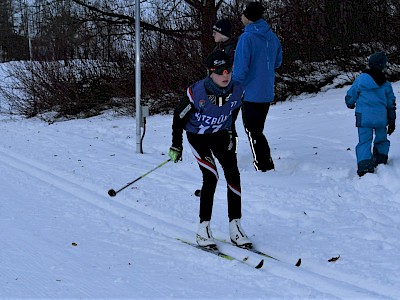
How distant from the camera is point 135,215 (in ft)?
17.9

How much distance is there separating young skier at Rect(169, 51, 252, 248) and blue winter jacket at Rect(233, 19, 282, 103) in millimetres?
1985

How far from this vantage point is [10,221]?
523 centimetres

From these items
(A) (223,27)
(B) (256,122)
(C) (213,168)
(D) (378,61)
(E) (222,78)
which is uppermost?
(A) (223,27)

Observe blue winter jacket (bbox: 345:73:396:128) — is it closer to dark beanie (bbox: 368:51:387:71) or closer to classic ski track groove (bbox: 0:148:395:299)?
dark beanie (bbox: 368:51:387:71)

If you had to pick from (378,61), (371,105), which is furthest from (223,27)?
(371,105)

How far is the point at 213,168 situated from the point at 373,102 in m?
2.53

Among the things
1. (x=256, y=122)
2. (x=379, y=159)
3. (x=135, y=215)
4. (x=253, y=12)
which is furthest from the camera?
(x=256, y=122)

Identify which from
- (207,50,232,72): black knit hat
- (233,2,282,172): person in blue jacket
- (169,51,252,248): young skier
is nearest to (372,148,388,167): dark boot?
(233,2,282,172): person in blue jacket

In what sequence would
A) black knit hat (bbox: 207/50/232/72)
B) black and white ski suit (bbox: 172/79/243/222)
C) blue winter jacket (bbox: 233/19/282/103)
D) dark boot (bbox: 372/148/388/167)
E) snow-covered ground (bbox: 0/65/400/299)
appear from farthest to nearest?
blue winter jacket (bbox: 233/19/282/103), dark boot (bbox: 372/148/388/167), black and white ski suit (bbox: 172/79/243/222), black knit hat (bbox: 207/50/232/72), snow-covered ground (bbox: 0/65/400/299)

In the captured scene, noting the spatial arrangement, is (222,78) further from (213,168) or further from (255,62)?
(255,62)

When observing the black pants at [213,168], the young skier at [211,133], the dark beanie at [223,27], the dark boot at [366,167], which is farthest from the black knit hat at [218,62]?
the dark boot at [366,167]

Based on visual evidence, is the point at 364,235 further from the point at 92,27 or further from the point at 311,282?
the point at 92,27

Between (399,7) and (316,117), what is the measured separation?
13.1 ft

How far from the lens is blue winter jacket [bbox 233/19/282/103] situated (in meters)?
6.45
